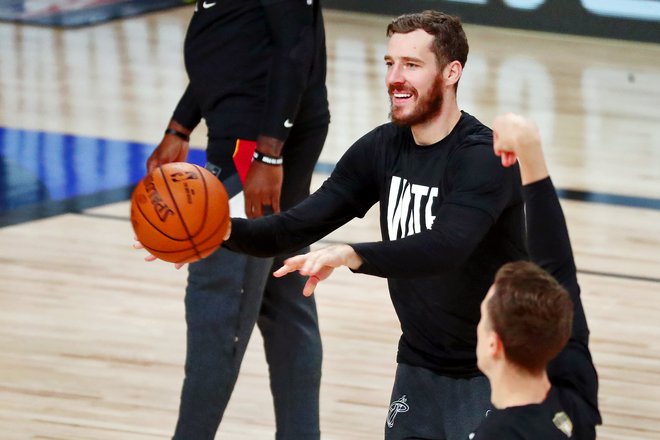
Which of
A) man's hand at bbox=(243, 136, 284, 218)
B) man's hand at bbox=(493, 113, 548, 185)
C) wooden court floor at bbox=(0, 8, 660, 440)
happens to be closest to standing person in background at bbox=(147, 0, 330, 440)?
man's hand at bbox=(243, 136, 284, 218)

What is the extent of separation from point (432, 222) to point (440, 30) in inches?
19.9

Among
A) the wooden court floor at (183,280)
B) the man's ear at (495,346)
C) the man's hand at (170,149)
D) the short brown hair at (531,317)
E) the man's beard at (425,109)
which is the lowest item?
the wooden court floor at (183,280)

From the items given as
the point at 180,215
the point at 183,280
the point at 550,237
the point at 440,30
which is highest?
the point at 440,30

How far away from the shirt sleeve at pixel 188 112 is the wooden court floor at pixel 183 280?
1.11m

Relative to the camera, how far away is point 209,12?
166 inches

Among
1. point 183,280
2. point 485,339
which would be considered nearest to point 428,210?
point 485,339

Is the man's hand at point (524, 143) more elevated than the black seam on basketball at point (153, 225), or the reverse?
the man's hand at point (524, 143)

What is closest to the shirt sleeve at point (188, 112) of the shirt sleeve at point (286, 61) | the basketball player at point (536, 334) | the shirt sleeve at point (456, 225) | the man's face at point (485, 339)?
the shirt sleeve at point (286, 61)

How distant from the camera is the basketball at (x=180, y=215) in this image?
11.1 ft

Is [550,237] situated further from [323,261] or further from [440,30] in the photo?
[440,30]

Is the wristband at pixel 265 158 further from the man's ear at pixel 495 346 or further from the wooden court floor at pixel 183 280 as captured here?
the man's ear at pixel 495 346

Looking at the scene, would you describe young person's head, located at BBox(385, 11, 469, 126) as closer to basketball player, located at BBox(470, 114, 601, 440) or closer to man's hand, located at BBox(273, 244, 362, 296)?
man's hand, located at BBox(273, 244, 362, 296)

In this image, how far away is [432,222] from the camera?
3.33m

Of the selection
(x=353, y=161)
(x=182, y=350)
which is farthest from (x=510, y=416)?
(x=182, y=350)
